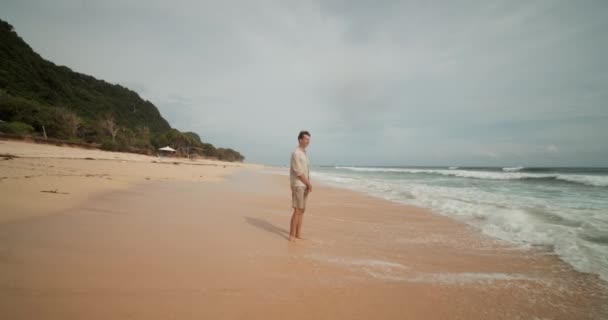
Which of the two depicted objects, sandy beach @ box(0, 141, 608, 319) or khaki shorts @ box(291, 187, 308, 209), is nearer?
sandy beach @ box(0, 141, 608, 319)

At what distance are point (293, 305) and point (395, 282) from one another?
124cm

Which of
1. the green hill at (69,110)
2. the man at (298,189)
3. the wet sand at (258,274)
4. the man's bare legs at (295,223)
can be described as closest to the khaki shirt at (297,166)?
the man at (298,189)

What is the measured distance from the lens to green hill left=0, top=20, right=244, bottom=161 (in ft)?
90.6

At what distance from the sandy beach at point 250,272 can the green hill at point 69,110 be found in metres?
32.7

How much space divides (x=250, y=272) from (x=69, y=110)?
54.1 meters

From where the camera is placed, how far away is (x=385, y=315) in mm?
1889

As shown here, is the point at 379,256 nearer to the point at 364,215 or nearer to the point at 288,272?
the point at 288,272

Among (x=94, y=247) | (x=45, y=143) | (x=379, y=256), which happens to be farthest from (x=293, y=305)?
(x=45, y=143)

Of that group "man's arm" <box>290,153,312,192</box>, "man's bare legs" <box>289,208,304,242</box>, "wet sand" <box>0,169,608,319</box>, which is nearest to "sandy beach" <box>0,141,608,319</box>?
"wet sand" <box>0,169,608,319</box>

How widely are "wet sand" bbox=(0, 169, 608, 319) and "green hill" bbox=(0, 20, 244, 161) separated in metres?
33.2

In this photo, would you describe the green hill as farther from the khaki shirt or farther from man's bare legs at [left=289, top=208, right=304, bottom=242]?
man's bare legs at [left=289, top=208, right=304, bottom=242]

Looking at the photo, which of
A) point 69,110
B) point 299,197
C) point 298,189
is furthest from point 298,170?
point 69,110

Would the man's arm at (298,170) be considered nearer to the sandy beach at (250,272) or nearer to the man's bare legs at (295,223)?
the man's bare legs at (295,223)

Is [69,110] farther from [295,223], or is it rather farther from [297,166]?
[295,223]
